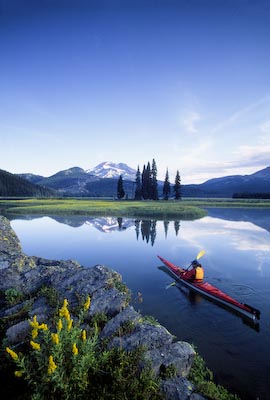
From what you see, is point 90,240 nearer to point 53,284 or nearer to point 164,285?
point 164,285

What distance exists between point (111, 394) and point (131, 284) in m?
11.6

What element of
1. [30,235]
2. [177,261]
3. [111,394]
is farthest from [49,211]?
[111,394]

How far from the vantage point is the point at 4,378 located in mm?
6148

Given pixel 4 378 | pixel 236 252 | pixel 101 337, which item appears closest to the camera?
pixel 4 378

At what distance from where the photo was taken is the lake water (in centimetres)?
905

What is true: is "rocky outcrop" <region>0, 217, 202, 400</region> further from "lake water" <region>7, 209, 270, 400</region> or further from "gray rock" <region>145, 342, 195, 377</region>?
"lake water" <region>7, 209, 270, 400</region>

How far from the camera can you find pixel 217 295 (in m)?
13.6

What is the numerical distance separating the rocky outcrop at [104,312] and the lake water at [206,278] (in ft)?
7.12

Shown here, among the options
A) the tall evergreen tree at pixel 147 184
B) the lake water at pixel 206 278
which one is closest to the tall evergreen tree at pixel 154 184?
the tall evergreen tree at pixel 147 184

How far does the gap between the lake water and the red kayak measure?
38cm

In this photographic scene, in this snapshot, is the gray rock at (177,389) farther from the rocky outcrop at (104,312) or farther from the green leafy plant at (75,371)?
the green leafy plant at (75,371)

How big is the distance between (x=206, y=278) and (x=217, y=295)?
4738 mm

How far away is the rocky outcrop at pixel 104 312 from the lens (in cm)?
667

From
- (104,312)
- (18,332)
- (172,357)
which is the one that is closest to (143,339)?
(172,357)
